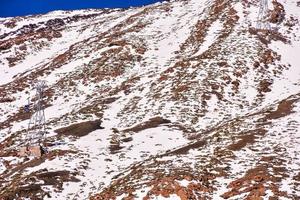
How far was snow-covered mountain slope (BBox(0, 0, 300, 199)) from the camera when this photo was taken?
24.2 meters

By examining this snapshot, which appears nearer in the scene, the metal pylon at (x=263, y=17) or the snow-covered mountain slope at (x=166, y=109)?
the snow-covered mountain slope at (x=166, y=109)

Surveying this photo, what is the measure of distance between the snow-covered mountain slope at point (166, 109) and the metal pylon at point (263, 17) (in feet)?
3.12

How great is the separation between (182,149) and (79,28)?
7351cm

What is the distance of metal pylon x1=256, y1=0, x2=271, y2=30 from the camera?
66.6 m

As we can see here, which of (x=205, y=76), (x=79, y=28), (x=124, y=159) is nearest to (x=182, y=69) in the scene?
(x=205, y=76)

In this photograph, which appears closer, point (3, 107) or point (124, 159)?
point (124, 159)

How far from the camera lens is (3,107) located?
55.6 metres

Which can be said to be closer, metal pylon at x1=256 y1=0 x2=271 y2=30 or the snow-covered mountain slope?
the snow-covered mountain slope

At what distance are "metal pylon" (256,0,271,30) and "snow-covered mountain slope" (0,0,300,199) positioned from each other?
951 millimetres

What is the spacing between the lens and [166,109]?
137ft

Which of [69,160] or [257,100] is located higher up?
[69,160]

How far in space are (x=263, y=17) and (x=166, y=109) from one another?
3435 centimetres

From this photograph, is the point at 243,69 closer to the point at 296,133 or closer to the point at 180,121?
the point at 180,121

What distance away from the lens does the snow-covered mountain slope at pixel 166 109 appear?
79.5ft
